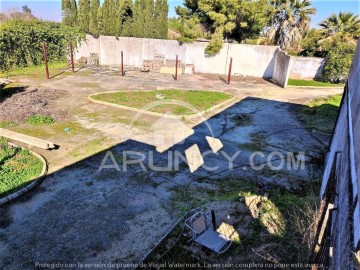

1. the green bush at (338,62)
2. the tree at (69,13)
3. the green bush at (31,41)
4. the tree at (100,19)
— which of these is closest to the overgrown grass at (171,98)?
the green bush at (338,62)

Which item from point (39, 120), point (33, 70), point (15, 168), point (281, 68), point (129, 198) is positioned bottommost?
point (129, 198)

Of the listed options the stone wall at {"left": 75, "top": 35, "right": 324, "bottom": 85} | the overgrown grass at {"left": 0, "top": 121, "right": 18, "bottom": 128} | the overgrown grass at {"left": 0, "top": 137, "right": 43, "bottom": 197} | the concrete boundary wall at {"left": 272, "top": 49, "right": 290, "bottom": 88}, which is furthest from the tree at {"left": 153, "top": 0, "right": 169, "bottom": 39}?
the overgrown grass at {"left": 0, "top": 137, "right": 43, "bottom": 197}

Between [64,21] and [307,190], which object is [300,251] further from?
[64,21]

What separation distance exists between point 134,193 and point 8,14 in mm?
23007

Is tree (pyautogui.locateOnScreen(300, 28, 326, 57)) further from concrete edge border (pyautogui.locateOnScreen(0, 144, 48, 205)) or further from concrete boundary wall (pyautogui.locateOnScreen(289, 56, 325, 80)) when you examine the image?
concrete edge border (pyautogui.locateOnScreen(0, 144, 48, 205))

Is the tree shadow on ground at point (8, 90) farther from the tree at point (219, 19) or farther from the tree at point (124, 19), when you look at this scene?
the tree at point (124, 19)

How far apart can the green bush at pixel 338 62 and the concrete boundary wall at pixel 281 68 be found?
3306 millimetres

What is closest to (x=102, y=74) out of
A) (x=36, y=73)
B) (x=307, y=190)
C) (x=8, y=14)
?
(x=36, y=73)

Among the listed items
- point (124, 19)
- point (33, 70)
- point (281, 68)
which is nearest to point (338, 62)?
point (281, 68)

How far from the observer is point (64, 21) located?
22906 mm

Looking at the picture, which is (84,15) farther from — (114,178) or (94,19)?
(114,178)

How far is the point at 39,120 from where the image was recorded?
984 cm

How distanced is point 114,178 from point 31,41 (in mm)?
16329

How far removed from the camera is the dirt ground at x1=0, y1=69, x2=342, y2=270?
4699 mm
